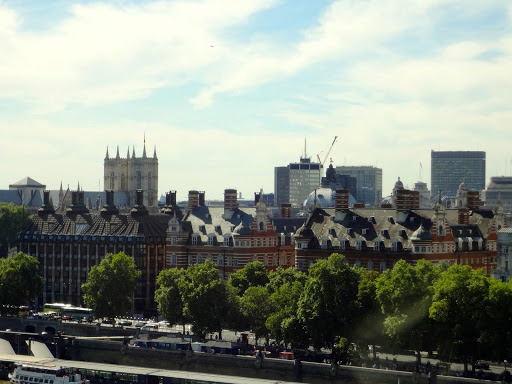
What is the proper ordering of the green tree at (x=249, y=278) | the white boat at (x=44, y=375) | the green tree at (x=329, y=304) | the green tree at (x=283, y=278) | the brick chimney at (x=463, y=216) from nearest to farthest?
the green tree at (x=329, y=304) < the white boat at (x=44, y=375) < the green tree at (x=283, y=278) < the green tree at (x=249, y=278) < the brick chimney at (x=463, y=216)

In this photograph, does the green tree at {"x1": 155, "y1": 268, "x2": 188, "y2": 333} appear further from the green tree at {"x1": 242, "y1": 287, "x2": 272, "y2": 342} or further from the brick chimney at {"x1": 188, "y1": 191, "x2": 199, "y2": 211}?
the brick chimney at {"x1": 188, "y1": 191, "x2": 199, "y2": 211}

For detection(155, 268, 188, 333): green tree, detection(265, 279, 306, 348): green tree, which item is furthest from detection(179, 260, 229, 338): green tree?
detection(265, 279, 306, 348): green tree

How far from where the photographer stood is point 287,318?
117m

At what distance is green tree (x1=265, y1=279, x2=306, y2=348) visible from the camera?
381ft

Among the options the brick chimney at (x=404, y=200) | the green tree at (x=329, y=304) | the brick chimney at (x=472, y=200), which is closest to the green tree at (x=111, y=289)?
the brick chimney at (x=404, y=200)

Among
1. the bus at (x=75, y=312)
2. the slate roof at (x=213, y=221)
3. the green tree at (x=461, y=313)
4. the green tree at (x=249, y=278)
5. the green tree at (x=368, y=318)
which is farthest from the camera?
the slate roof at (x=213, y=221)

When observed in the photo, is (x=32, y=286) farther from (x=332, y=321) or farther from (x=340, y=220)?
(x=332, y=321)

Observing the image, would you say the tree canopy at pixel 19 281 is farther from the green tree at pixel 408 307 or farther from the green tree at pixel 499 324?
the green tree at pixel 499 324

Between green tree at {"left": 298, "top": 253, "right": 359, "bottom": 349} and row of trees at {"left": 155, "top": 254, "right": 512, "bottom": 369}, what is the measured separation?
0.33ft

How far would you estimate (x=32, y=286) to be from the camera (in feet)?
514

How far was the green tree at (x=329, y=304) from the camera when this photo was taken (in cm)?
11338

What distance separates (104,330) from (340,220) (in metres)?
33.3

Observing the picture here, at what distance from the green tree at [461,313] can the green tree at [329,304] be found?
445 inches

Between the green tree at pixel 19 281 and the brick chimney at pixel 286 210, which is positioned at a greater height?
the brick chimney at pixel 286 210
